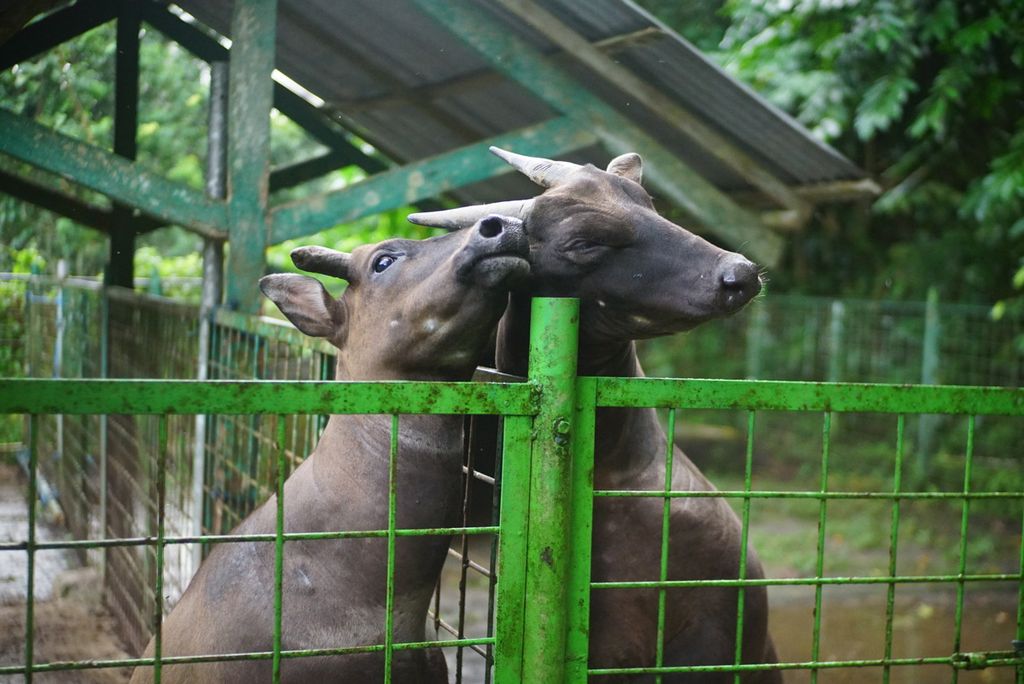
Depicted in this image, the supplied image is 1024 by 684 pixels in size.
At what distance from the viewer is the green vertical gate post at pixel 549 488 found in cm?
203

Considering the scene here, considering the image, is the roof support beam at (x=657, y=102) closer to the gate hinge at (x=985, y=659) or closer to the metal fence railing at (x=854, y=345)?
the gate hinge at (x=985, y=659)

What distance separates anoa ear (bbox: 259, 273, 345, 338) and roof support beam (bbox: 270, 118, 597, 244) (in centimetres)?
184

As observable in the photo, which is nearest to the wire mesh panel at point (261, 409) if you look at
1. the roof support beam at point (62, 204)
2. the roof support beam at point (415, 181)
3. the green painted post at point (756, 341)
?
the roof support beam at point (415, 181)

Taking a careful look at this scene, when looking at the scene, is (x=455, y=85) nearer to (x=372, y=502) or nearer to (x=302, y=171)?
(x=302, y=171)

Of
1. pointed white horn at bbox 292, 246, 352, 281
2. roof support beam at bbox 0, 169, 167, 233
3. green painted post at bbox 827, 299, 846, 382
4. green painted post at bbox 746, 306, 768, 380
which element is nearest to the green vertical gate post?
pointed white horn at bbox 292, 246, 352, 281

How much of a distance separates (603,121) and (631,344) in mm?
2176

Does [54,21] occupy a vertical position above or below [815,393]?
above

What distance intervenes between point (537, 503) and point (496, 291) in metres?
0.67

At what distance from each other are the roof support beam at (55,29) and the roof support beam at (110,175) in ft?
4.32

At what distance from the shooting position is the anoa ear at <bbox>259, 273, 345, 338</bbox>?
3031mm

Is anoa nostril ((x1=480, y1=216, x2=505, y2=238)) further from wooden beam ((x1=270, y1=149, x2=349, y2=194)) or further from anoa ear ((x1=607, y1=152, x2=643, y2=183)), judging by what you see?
wooden beam ((x1=270, y1=149, x2=349, y2=194))

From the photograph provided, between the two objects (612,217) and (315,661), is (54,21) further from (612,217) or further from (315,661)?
(315,661)

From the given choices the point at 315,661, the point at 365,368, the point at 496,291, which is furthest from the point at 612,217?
the point at 315,661

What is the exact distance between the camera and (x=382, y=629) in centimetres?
262
